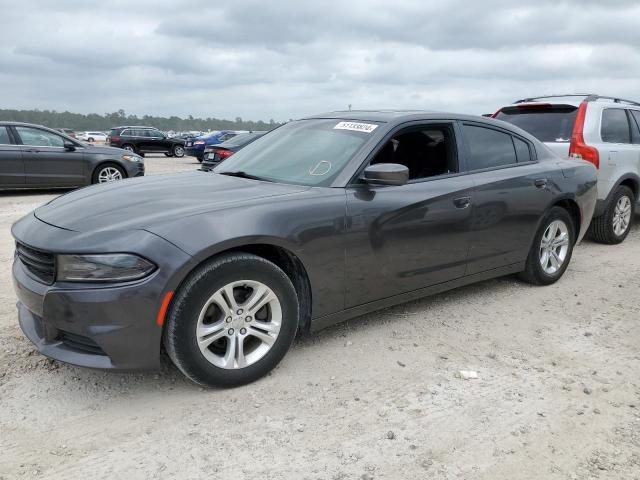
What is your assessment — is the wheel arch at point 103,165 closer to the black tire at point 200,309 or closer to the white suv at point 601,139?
the white suv at point 601,139

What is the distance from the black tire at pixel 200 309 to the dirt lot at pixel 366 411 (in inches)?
4.6

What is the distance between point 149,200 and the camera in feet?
10.5

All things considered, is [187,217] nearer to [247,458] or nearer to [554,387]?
[247,458]

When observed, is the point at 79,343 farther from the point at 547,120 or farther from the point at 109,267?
the point at 547,120

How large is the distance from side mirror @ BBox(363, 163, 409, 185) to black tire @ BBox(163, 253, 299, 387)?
85 centimetres

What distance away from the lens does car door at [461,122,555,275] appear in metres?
4.18

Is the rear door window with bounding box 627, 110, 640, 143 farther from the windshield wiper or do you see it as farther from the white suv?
the windshield wiper

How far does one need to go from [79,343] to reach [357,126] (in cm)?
227

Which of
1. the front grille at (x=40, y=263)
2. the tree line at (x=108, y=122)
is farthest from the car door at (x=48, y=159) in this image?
the tree line at (x=108, y=122)

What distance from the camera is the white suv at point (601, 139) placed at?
6.39m

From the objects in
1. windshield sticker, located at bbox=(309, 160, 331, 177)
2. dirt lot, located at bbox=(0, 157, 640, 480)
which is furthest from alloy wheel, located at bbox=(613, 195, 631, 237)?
windshield sticker, located at bbox=(309, 160, 331, 177)

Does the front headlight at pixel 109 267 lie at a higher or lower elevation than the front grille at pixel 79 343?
higher

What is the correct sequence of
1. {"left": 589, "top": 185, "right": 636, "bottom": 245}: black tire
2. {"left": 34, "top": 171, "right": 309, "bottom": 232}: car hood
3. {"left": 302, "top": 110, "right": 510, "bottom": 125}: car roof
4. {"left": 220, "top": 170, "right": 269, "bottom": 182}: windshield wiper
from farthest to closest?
{"left": 589, "top": 185, "right": 636, "bottom": 245}: black tire < {"left": 302, "top": 110, "right": 510, "bottom": 125}: car roof < {"left": 220, "top": 170, "right": 269, "bottom": 182}: windshield wiper < {"left": 34, "top": 171, "right": 309, "bottom": 232}: car hood

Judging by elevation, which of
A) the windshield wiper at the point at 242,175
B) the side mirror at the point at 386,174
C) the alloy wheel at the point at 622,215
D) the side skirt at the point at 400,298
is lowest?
the side skirt at the point at 400,298
